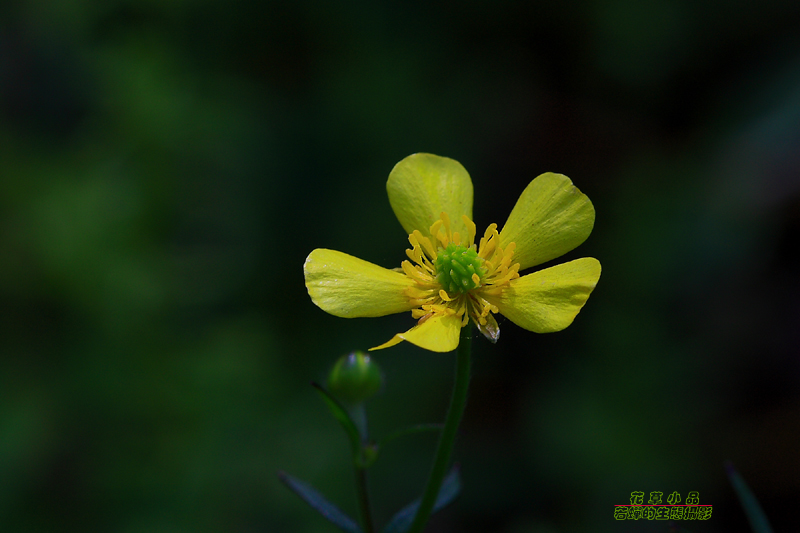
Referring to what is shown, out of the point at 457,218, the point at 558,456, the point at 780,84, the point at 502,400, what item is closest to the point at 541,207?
the point at 457,218

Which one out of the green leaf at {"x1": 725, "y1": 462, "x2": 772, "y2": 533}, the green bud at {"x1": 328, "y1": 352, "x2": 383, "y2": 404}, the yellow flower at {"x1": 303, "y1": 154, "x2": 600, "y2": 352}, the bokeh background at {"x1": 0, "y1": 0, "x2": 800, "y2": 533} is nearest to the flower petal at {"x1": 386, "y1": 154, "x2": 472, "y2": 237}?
the yellow flower at {"x1": 303, "y1": 154, "x2": 600, "y2": 352}

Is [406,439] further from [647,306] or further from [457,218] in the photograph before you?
[457,218]

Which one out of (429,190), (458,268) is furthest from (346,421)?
(429,190)

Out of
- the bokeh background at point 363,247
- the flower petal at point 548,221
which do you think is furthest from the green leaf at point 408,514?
the bokeh background at point 363,247

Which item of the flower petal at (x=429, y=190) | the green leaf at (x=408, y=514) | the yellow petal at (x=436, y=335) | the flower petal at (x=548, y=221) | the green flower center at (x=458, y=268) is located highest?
the flower petal at (x=429, y=190)

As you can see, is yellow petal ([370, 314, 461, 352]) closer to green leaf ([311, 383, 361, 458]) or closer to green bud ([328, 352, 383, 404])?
green leaf ([311, 383, 361, 458])

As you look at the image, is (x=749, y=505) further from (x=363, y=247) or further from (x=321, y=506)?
(x=363, y=247)

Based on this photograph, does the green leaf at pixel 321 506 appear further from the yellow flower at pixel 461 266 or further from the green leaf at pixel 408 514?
the yellow flower at pixel 461 266
